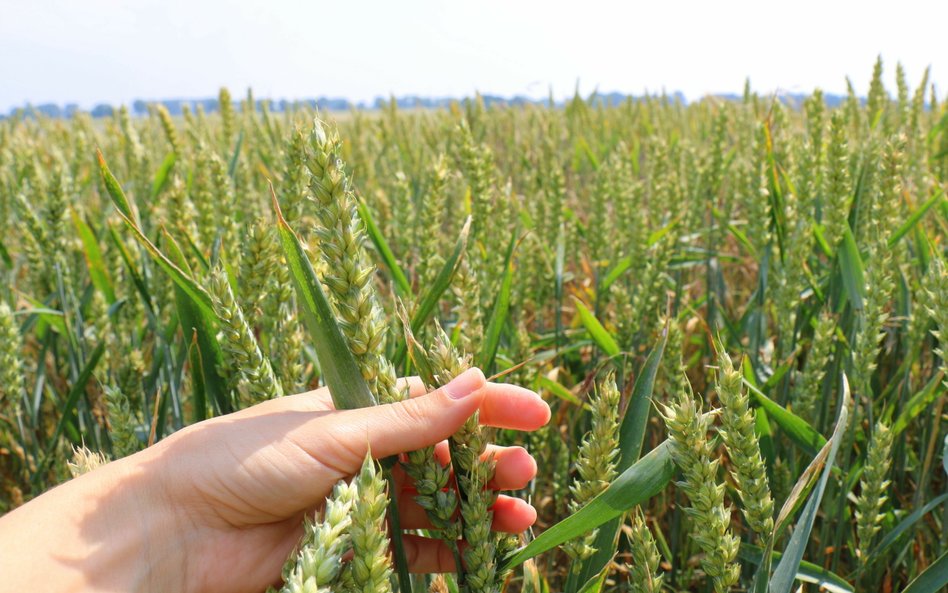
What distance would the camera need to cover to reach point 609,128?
4.74 meters

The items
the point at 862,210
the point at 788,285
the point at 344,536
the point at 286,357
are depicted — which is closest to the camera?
the point at 344,536

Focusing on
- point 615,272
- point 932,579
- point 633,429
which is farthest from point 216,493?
point 615,272

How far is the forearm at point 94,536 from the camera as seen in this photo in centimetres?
75

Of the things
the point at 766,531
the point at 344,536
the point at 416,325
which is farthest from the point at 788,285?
the point at 344,536

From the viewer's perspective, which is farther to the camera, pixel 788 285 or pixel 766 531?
pixel 788 285

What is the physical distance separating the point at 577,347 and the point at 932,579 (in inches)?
40.2

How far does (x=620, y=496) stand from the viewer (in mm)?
736

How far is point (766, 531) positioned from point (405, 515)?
19.7 inches

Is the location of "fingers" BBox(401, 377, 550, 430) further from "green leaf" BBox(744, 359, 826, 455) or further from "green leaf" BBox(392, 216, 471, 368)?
"green leaf" BBox(744, 359, 826, 455)

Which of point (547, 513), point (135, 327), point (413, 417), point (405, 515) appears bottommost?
point (547, 513)

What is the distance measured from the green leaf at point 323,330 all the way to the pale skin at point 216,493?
0.02m

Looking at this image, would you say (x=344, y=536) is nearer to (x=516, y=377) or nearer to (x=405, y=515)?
(x=405, y=515)

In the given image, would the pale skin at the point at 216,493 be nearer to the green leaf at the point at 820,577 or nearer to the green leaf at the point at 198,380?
the green leaf at the point at 198,380

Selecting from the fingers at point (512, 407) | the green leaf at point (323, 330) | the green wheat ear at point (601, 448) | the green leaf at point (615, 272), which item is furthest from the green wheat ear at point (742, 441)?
the green leaf at point (615, 272)
